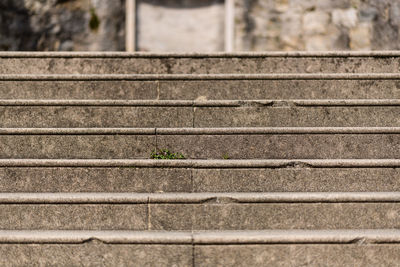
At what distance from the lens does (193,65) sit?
4004mm

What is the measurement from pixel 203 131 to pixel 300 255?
116 cm

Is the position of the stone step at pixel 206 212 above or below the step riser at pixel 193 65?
below

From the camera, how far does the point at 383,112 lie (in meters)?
3.32

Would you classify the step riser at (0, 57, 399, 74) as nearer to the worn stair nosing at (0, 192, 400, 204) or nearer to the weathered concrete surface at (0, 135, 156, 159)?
the weathered concrete surface at (0, 135, 156, 159)

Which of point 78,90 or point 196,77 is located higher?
point 196,77

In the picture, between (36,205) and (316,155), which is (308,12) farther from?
(36,205)

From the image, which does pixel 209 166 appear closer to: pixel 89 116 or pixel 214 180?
pixel 214 180

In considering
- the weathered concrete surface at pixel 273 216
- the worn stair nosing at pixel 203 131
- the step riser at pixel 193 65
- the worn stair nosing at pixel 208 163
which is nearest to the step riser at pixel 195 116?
the worn stair nosing at pixel 203 131

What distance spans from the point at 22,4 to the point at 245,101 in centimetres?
483

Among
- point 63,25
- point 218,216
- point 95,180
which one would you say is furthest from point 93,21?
point 218,216

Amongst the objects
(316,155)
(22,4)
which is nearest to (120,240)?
(316,155)

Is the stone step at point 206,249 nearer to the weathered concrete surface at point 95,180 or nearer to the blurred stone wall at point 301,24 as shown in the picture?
the weathered concrete surface at point 95,180

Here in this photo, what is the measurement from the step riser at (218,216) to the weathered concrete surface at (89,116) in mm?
892

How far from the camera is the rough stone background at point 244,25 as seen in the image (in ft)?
21.0
